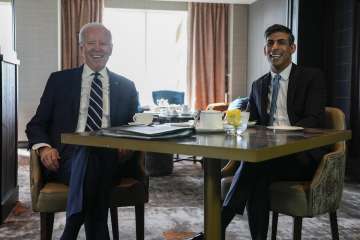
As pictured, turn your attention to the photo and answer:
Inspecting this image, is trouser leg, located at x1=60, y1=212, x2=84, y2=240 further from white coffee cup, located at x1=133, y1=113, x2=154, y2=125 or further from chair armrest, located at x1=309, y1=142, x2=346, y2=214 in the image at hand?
chair armrest, located at x1=309, y1=142, x2=346, y2=214

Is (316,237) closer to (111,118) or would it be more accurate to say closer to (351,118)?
(111,118)

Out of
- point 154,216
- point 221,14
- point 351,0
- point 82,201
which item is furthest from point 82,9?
point 82,201

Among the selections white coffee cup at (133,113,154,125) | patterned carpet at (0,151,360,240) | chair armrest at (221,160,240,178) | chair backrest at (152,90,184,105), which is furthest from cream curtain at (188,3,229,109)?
white coffee cup at (133,113,154,125)

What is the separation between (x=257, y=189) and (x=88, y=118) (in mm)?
839

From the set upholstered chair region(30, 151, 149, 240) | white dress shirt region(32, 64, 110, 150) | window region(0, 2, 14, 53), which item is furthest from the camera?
window region(0, 2, 14, 53)

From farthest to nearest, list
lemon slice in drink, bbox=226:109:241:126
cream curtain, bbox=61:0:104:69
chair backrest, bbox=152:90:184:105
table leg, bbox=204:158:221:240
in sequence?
1. cream curtain, bbox=61:0:104:69
2. chair backrest, bbox=152:90:184:105
3. lemon slice in drink, bbox=226:109:241:126
4. table leg, bbox=204:158:221:240

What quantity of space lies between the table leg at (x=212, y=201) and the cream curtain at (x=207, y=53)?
6.64 m

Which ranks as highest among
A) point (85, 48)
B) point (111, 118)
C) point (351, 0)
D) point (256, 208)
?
point (351, 0)

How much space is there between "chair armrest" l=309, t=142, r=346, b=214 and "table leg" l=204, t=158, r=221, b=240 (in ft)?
1.64

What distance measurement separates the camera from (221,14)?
819 cm


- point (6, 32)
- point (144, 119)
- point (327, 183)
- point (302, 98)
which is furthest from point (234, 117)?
point (6, 32)

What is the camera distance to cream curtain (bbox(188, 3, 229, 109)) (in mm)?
8109

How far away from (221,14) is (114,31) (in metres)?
1.96

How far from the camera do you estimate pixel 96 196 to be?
1.82 meters
